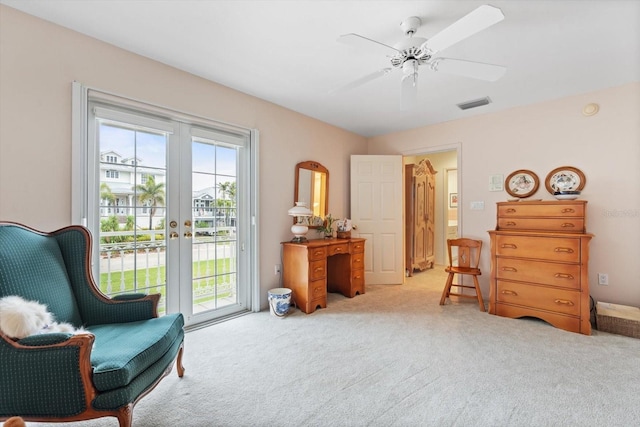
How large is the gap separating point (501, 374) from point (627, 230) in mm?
2322

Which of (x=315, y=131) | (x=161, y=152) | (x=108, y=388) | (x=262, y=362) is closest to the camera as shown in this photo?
(x=108, y=388)

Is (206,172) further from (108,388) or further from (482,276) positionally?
(482,276)

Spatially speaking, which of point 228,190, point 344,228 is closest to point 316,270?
point 344,228

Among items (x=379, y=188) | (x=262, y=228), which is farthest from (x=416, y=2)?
(x=379, y=188)

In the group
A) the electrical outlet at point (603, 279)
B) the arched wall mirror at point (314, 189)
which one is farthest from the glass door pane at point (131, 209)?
the electrical outlet at point (603, 279)

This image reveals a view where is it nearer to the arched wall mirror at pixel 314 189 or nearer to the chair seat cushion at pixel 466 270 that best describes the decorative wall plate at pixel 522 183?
the chair seat cushion at pixel 466 270

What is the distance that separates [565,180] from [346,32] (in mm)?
2996

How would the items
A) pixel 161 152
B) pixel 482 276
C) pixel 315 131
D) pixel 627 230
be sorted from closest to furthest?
1. pixel 161 152
2. pixel 627 230
3. pixel 482 276
4. pixel 315 131

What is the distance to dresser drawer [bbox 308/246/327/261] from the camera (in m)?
3.25

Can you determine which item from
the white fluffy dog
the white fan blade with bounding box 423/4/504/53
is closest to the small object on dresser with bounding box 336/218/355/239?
the white fan blade with bounding box 423/4/504/53

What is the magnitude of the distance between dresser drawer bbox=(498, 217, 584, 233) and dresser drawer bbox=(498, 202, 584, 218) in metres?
0.04

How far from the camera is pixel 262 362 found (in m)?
2.17

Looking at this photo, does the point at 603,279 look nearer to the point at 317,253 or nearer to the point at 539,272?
the point at 539,272

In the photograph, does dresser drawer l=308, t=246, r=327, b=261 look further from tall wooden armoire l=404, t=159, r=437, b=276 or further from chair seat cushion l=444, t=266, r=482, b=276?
tall wooden armoire l=404, t=159, r=437, b=276
